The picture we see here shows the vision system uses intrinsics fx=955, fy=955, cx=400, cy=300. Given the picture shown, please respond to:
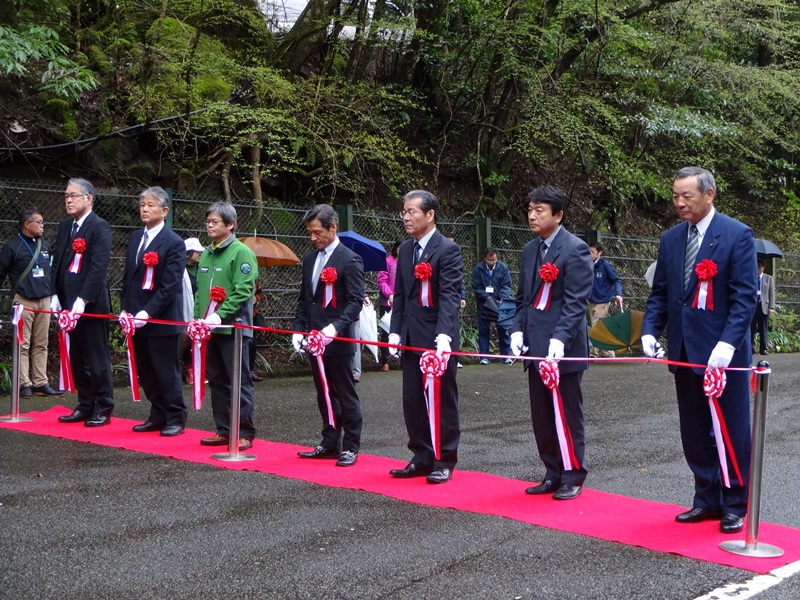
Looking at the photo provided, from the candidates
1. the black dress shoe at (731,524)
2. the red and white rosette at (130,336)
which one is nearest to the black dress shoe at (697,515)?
the black dress shoe at (731,524)

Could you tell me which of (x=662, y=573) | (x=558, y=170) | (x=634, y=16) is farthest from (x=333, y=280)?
(x=558, y=170)

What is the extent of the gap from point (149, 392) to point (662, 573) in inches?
202

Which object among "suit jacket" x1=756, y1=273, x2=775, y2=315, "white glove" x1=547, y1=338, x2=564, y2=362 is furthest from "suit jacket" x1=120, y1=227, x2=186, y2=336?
"suit jacket" x1=756, y1=273, x2=775, y2=315

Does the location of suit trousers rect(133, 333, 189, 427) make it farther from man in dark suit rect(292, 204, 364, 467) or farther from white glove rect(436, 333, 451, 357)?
white glove rect(436, 333, 451, 357)

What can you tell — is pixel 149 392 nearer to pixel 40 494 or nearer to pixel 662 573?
pixel 40 494

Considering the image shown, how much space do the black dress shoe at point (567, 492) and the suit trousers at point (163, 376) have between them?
3595mm

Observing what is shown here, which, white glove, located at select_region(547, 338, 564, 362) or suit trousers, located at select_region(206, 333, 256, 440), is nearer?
white glove, located at select_region(547, 338, 564, 362)

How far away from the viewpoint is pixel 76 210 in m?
8.42

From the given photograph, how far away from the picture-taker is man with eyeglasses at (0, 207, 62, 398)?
1011 cm

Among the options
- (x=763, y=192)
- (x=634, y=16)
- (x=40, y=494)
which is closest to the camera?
(x=40, y=494)

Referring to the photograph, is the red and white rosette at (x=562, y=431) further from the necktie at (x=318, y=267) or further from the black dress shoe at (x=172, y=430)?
the black dress shoe at (x=172, y=430)

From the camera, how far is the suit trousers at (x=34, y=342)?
400 inches

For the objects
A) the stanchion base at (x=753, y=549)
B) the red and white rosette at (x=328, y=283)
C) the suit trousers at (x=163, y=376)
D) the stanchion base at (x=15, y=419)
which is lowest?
the stanchion base at (x=15, y=419)

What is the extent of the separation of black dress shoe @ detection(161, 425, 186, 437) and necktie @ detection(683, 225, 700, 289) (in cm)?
452
